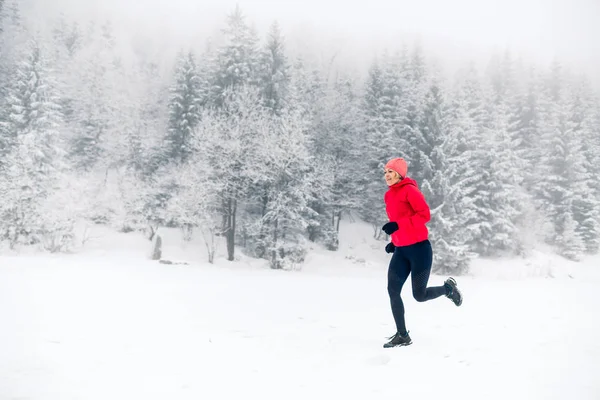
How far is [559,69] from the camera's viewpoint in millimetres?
45562

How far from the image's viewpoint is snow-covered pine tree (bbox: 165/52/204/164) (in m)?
31.4

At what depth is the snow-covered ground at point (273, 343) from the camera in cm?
282

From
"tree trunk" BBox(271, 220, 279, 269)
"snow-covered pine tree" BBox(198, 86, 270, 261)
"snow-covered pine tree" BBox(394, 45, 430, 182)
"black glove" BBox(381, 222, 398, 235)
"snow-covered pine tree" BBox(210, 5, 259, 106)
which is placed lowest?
"tree trunk" BBox(271, 220, 279, 269)

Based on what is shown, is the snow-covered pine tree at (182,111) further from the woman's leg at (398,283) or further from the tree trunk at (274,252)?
the woman's leg at (398,283)

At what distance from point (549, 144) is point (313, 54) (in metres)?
36.6

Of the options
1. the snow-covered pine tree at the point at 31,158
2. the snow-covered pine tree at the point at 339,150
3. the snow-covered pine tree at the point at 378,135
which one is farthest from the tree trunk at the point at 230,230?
the snow-covered pine tree at the point at 378,135

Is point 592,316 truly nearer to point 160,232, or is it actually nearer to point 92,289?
point 92,289

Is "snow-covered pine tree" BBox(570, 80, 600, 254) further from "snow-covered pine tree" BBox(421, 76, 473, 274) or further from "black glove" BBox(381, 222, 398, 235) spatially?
"black glove" BBox(381, 222, 398, 235)

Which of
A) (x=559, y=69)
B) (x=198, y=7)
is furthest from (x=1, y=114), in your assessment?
(x=198, y=7)

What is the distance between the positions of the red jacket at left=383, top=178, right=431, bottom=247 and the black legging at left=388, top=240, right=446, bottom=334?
0.09 m

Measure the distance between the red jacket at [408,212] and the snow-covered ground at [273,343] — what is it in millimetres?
1171

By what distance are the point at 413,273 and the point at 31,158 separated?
1194 inches

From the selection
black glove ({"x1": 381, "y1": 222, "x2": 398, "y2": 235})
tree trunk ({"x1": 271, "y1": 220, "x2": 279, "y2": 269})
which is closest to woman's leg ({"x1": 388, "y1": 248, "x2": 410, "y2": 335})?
black glove ({"x1": 381, "y1": 222, "x2": 398, "y2": 235})

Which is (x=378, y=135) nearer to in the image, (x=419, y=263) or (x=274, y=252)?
(x=274, y=252)
